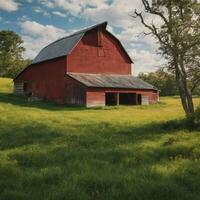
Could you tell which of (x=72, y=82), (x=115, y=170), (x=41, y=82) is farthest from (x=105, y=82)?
(x=115, y=170)

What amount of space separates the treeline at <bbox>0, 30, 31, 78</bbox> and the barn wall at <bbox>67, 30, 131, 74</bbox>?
48901mm

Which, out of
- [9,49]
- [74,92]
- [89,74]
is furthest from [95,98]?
[9,49]

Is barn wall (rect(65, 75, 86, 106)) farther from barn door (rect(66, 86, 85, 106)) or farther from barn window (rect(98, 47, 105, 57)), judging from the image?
barn window (rect(98, 47, 105, 57))

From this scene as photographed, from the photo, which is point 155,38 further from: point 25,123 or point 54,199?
point 54,199

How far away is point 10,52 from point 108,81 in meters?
64.3

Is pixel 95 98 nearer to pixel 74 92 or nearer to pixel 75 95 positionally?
pixel 75 95

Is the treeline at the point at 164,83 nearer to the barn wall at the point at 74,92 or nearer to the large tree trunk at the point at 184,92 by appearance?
the large tree trunk at the point at 184,92

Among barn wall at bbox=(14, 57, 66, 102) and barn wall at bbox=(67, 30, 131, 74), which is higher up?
barn wall at bbox=(67, 30, 131, 74)

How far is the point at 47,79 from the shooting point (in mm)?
44938

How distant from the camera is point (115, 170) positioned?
9805 mm

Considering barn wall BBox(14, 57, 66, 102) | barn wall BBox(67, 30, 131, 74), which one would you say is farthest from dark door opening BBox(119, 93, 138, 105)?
barn wall BBox(14, 57, 66, 102)

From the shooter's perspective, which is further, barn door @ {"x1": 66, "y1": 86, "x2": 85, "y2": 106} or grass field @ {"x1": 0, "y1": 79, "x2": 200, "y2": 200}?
barn door @ {"x1": 66, "y1": 86, "x2": 85, "y2": 106}

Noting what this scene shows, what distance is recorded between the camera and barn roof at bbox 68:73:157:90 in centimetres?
3862

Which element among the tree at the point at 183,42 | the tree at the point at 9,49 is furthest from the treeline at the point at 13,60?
the tree at the point at 183,42
